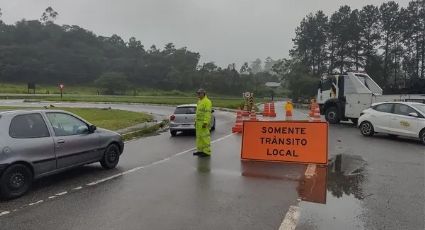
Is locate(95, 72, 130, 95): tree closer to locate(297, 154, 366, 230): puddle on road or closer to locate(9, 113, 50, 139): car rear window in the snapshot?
locate(9, 113, 50, 139): car rear window

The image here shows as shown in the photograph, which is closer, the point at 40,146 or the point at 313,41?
the point at 40,146

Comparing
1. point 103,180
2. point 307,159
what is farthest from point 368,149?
point 103,180

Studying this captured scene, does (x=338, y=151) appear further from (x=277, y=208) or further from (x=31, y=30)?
(x=31, y=30)

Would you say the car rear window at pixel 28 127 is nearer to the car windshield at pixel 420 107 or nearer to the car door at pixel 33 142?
the car door at pixel 33 142

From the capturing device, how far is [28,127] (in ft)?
25.6

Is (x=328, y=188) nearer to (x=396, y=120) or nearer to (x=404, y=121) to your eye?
(x=404, y=121)

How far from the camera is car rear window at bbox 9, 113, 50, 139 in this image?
7.54 metres

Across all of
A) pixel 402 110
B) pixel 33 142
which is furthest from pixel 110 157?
pixel 402 110

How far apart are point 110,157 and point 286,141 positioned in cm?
425

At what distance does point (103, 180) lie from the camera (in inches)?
340

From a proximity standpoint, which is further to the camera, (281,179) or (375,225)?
(281,179)

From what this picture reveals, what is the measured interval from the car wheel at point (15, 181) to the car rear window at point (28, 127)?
0.58 m

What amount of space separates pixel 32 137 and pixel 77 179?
4.68 ft

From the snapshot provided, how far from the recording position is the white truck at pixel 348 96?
21266 millimetres
